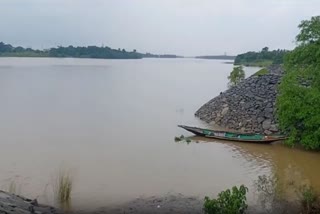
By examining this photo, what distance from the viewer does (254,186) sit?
16.1 meters

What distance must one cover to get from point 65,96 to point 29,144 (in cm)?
2381

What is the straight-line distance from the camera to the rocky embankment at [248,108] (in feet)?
90.8

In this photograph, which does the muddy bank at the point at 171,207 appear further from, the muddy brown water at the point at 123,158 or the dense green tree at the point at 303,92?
the dense green tree at the point at 303,92

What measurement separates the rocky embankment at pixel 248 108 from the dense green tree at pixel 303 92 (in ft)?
13.9

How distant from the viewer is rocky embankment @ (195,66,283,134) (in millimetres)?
27688

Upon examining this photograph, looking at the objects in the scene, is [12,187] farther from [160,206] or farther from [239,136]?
[239,136]

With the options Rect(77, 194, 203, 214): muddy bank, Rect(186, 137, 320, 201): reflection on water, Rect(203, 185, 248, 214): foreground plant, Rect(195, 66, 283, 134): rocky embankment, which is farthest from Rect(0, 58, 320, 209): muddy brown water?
Rect(203, 185, 248, 214): foreground plant

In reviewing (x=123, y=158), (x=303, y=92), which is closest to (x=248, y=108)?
(x=303, y=92)

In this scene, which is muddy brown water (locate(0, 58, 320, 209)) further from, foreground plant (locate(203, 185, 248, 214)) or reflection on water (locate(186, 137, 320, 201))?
foreground plant (locate(203, 185, 248, 214))

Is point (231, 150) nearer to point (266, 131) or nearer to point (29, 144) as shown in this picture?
point (266, 131)

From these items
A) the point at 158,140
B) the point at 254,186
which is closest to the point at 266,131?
the point at 158,140

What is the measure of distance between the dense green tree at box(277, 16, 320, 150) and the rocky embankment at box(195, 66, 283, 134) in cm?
425

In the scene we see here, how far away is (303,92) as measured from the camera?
70.8ft

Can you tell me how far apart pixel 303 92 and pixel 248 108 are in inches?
327
